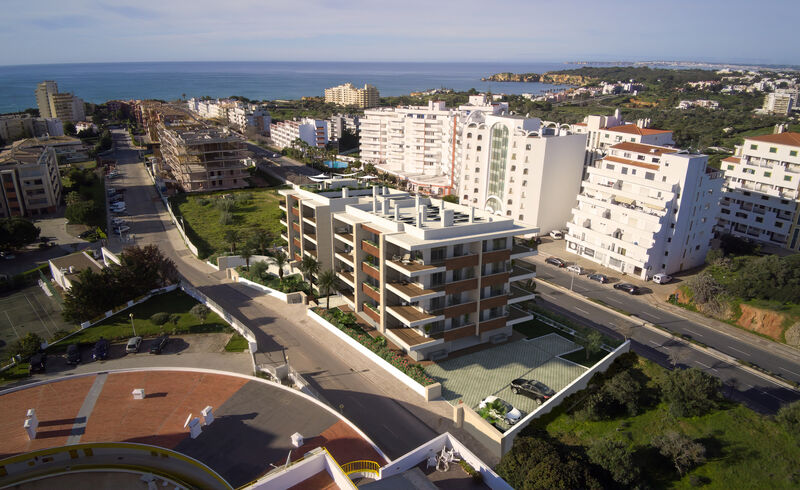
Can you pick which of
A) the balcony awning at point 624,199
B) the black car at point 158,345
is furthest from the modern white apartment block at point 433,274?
the balcony awning at point 624,199

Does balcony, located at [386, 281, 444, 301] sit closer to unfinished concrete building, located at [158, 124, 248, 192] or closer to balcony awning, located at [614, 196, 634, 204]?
balcony awning, located at [614, 196, 634, 204]

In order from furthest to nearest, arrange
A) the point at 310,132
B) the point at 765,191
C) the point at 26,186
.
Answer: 1. the point at 310,132
2. the point at 26,186
3. the point at 765,191

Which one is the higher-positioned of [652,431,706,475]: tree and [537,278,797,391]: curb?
[652,431,706,475]: tree

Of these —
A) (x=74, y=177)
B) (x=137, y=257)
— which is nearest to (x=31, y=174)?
(x=74, y=177)

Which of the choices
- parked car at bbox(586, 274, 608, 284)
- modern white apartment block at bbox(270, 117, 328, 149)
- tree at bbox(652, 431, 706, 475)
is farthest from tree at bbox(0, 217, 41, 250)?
modern white apartment block at bbox(270, 117, 328, 149)

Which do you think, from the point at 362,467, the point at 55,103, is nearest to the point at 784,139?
the point at 362,467

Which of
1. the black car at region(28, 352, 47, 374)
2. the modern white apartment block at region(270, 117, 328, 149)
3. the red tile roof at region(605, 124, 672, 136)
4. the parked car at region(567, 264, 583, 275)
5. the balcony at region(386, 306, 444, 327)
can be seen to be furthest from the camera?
the modern white apartment block at region(270, 117, 328, 149)

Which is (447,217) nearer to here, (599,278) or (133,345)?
(133,345)
